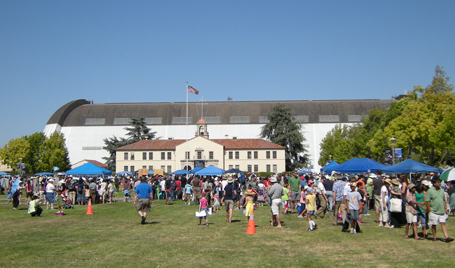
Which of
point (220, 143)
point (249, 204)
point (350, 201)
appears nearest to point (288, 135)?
point (220, 143)

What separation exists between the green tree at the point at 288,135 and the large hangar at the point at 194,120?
8.41m

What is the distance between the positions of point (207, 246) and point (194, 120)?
8064 cm

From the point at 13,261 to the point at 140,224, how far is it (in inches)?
272

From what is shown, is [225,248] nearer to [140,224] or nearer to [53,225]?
[140,224]

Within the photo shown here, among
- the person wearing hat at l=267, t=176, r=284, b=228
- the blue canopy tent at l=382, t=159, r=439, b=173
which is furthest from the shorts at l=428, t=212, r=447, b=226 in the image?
the blue canopy tent at l=382, t=159, r=439, b=173

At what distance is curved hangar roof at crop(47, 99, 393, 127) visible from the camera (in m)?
90.2

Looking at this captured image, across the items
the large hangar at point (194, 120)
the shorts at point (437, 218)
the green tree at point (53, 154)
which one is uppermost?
the large hangar at point (194, 120)

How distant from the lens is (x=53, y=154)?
80.6m

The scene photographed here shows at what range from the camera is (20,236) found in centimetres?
1331

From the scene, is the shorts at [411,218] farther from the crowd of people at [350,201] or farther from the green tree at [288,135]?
the green tree at [288,135]

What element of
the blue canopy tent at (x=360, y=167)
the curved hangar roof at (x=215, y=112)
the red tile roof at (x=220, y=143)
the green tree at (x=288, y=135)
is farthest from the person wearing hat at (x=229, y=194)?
the curved hangar roof at (x=215, y=112)

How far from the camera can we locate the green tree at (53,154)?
263 feet

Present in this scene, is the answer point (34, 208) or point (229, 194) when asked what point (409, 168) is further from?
point (34, 208)

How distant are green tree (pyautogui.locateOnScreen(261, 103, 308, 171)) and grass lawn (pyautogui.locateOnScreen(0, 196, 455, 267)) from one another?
201ft
